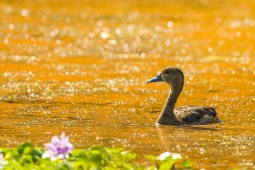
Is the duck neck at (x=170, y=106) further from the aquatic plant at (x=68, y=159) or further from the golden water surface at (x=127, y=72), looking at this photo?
the aquatic plant at (x=68, y=159)

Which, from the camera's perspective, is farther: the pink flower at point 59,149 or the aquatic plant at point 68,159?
the pink flower at point 59,149

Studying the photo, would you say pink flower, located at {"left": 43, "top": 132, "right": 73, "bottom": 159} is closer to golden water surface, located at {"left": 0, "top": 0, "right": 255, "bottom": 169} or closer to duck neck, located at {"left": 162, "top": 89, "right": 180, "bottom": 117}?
golden water surface, located at {"left": 0, "top": 0, "right": 255, "bottom": 169}

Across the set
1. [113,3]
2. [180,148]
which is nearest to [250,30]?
[113,3]

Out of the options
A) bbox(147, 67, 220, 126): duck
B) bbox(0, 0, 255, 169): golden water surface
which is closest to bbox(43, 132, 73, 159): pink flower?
bbox(0, 0, 255, 169): golden water surface

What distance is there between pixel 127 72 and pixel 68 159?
29.4ft

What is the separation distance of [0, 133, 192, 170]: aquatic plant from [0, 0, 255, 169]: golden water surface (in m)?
0.61

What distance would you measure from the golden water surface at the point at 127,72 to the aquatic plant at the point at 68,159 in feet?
2.01

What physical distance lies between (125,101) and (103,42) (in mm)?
9684

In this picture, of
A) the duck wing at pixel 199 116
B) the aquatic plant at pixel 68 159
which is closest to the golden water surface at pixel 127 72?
the duck wing at pixel 199 116

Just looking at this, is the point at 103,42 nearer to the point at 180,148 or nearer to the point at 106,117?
the point at 106,117

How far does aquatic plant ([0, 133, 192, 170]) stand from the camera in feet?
22.6

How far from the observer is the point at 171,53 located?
19.6m

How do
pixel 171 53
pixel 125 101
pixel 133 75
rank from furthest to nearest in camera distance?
pixel 171 53 < pixel 133 75 < pixel 125 101

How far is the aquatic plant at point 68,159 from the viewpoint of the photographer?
689cm
